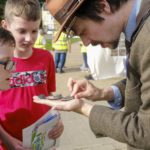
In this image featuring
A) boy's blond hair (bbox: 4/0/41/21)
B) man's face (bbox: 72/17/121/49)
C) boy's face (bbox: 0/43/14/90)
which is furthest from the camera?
boy's blond hair (bbox: 4/0/41/21)

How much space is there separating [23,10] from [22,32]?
0.54 feet

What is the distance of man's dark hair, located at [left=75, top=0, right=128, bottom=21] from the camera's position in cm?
201

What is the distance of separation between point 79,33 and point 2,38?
2.57 feet

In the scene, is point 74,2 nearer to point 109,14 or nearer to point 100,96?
point 109,14

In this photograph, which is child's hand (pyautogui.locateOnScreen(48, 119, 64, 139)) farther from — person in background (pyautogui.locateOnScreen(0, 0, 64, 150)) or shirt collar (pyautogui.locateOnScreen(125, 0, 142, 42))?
shirt collar (pyautogui.locateOnScreen(125, 0, 142, 42))

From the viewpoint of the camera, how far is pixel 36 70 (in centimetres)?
313

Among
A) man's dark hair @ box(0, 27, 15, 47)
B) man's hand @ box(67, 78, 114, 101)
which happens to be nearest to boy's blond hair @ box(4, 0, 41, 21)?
man's dark hair @ box(0, 27, 15, 47)

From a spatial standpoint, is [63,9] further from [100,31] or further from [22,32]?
[22,32]

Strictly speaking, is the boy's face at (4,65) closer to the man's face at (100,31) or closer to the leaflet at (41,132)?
the leaflet at (41,132)

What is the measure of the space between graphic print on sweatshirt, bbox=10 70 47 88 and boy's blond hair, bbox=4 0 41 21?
41 centimetres

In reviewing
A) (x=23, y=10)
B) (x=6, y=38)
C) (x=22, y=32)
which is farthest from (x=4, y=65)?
(x=23, y=10)

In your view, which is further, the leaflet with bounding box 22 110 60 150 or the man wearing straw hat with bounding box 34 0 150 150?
the leaflet with bounding box 22 110 60 150

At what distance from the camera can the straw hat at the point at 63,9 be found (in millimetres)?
2038

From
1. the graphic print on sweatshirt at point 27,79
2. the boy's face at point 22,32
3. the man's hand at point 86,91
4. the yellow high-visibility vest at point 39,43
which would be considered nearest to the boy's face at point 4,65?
the graphic print on sweatshirt at point 27,79
